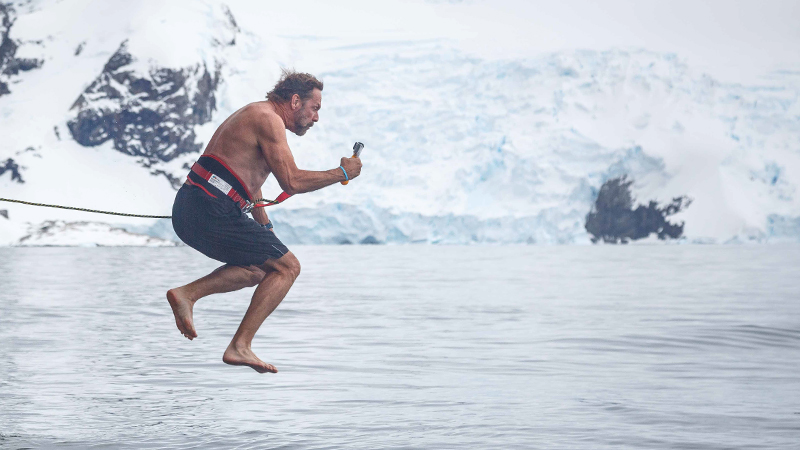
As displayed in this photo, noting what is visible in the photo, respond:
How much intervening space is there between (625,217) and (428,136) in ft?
53.5

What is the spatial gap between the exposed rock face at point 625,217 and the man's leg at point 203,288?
60419 millimetres

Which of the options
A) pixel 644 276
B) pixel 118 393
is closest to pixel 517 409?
pixel 118 393

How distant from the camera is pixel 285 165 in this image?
5.98 meters

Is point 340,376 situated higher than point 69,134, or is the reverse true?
point 340,376

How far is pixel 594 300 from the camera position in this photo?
821 inches

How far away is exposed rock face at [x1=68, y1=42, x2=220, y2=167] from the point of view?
86188 millimetres

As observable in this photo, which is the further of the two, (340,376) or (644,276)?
(644,276)

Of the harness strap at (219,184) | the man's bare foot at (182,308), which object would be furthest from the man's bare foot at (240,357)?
the harness strap at (219,184)

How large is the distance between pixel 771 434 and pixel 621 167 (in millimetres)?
60600

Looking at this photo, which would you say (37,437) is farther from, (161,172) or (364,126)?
(161,172)

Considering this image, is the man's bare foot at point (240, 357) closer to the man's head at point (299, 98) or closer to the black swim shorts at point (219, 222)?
the black swim shorts at point (219, 222)

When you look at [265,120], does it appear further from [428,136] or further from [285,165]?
[428,136]

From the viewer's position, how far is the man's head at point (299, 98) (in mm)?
6195

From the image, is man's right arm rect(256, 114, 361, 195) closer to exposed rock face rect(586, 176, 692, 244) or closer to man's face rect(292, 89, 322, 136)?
man's face rect(292, 89, 322, 136)
